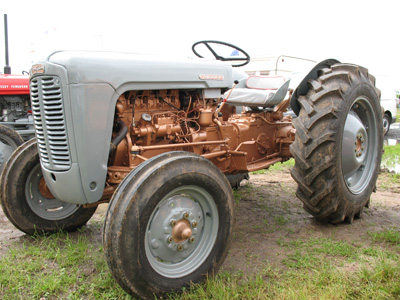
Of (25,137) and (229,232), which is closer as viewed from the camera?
(229,232)

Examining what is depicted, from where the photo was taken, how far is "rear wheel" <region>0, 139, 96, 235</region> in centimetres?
327

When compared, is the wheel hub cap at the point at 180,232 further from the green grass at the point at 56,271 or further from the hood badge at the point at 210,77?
the hood badge at the point at 210,77

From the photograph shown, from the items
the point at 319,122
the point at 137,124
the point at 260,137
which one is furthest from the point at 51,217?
the point at 319,122

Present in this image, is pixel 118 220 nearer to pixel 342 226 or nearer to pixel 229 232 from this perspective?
pixel 229 232

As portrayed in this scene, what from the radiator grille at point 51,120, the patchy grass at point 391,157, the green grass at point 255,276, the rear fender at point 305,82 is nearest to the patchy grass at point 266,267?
the green grass at point 255,276

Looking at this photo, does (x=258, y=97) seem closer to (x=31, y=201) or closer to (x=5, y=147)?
(x=31, y=201)

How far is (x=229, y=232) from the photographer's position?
2625mm

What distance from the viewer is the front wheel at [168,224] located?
2186mm

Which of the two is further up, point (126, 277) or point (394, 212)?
point (126, 277)

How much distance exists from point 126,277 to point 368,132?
10.1 feet

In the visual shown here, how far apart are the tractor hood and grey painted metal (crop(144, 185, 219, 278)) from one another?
0.88 metres

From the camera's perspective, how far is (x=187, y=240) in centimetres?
251

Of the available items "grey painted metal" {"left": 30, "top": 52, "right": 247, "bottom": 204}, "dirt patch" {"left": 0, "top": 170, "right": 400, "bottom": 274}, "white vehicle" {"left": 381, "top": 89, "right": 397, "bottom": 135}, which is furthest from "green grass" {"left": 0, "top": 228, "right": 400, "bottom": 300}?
"white vehicle" {"left": 381, "top": 89, "right": 397, "bottom": 135}

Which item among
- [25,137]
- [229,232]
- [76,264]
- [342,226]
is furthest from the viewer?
[25,137]
